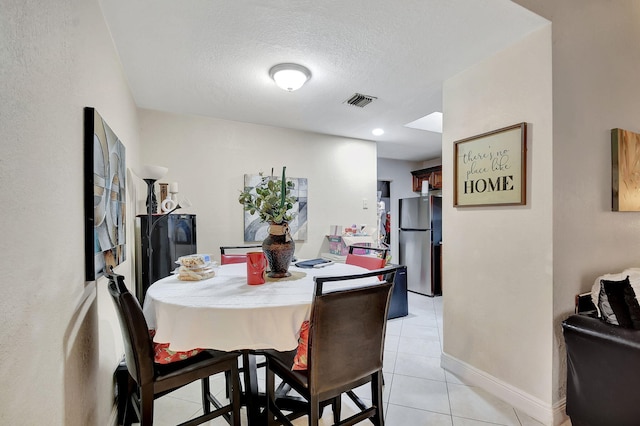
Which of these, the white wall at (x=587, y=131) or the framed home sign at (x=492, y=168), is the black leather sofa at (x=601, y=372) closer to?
the white wall at (x=587, y=131)

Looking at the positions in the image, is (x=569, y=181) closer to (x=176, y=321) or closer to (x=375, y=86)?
(x=375, y=86)

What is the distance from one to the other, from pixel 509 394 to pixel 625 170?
172 centimetres

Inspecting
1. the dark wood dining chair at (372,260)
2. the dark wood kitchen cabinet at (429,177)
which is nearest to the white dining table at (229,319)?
the dark wood dining chair at (372,260)

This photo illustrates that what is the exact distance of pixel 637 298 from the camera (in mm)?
1622

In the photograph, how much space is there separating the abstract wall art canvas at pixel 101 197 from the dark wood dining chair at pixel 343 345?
1052 millimetres

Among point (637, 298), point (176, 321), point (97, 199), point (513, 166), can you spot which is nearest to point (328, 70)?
point (513, 166)

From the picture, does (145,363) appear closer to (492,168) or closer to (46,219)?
(46,219)

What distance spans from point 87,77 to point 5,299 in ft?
3.83

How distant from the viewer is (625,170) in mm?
2035

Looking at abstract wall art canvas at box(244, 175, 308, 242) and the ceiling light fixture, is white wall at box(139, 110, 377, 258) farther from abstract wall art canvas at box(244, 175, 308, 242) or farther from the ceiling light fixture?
the ceiling light fixture

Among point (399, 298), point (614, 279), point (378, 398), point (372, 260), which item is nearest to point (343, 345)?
point (378, 398)

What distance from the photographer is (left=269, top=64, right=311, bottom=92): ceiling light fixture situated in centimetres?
228

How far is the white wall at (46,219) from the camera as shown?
0.76 metres

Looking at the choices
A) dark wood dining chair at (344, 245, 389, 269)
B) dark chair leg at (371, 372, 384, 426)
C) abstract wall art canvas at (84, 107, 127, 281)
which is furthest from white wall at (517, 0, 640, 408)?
abstract wall art canvas at (84, 107, 127, 281)
